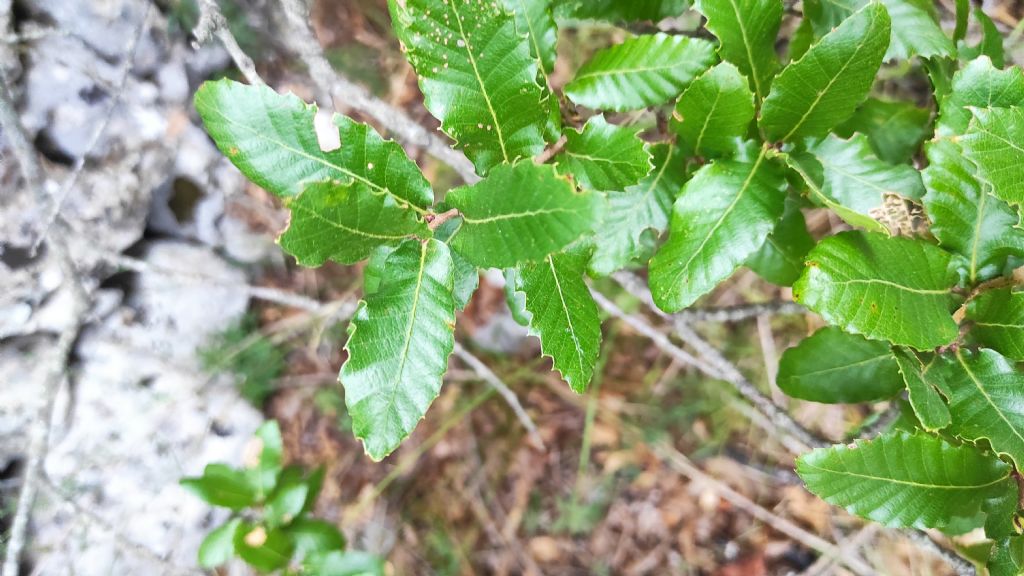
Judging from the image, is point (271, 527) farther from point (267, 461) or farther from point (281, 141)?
point (281, 141)

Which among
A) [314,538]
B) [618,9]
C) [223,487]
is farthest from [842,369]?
[223,487]

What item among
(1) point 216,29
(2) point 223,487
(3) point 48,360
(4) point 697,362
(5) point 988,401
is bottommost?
(2) point 223,487

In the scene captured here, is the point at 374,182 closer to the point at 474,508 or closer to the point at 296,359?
the point at 296,359

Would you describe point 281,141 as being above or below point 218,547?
above

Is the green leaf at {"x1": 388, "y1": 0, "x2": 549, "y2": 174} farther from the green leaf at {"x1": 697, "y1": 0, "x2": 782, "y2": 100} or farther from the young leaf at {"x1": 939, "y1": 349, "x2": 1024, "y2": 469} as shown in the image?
the young leaf at {"x1": 939, "y1": 349, "x2": 1024, "y2": 469}

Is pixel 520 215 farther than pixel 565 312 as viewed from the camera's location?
No
